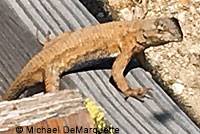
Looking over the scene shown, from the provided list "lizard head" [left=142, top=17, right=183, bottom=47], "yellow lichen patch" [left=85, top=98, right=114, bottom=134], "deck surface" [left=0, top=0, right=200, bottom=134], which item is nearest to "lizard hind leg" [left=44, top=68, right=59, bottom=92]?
"deck surface" [left=0, top=0, right=200, bottom=134]

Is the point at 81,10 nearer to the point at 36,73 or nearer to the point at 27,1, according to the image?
the point at 27,1

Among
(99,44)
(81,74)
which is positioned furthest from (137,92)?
(99,44)

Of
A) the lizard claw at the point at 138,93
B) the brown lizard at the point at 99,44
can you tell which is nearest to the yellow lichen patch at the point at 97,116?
the lizard claw at the point at 138,93

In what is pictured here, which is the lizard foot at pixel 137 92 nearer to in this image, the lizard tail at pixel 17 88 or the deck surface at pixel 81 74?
the deck surface at pixel 81 74

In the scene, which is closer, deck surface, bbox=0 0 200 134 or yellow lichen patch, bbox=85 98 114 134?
yellow lichen patch, bbox=85 98 114 134

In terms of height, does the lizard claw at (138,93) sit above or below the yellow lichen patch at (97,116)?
below

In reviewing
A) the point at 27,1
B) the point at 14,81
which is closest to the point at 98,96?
the point at 14,81

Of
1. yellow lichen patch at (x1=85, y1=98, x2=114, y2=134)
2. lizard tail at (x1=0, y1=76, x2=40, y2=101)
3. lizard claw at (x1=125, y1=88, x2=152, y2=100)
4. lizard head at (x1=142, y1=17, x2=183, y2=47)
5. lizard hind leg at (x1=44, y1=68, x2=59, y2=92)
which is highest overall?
lizard tail at (x1=0, y1=76, x2=40, y2=101)

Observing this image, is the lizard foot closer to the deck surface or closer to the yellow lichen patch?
the deck surface
